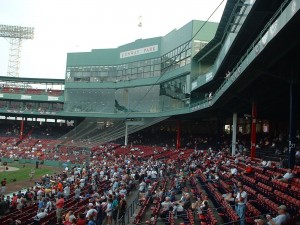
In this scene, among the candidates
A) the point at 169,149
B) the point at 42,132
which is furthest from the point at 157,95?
the point at 42,132

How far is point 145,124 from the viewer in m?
50.0

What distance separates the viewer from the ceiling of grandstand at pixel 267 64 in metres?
14.1

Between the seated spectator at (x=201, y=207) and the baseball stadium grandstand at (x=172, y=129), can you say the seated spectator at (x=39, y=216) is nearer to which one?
the baseball stadium grandstand at (x=172, y=129)

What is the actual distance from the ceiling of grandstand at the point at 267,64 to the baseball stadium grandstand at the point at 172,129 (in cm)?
8

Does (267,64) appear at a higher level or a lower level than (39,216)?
higher

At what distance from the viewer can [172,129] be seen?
2058 inches

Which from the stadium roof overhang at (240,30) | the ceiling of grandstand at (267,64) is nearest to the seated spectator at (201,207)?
the ceiling of grandstand at (267,64)

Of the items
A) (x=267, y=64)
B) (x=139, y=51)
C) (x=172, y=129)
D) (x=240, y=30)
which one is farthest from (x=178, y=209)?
(x=139, y=51)

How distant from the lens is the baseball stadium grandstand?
15.0 metres

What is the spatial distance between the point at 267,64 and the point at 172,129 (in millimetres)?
35259

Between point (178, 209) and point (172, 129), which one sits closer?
point (178, 209)

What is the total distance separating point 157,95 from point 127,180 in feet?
82.8

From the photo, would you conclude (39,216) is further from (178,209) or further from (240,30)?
(240,30)

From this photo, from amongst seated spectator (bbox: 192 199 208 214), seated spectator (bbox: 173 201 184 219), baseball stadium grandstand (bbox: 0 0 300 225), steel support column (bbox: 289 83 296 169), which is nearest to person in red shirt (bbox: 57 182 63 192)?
baseball stadium grandstand (bbox: 0 0 300 225)
